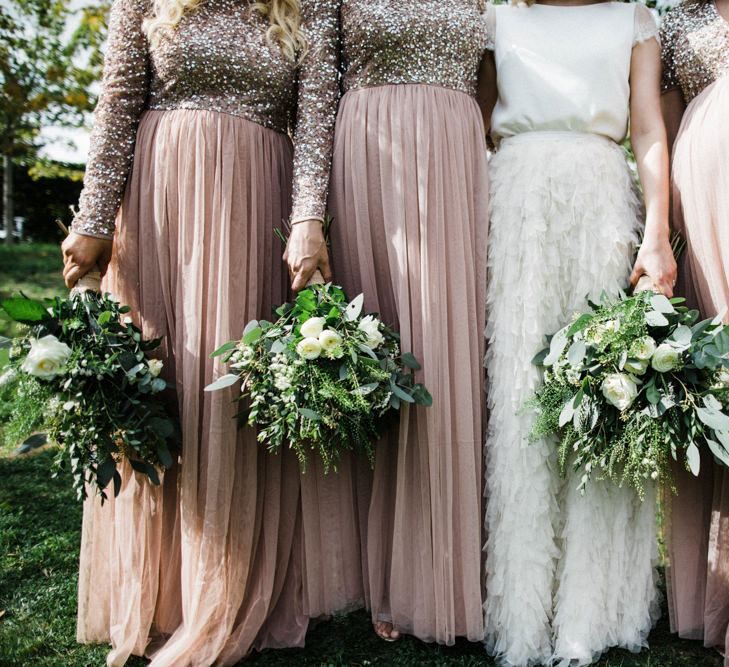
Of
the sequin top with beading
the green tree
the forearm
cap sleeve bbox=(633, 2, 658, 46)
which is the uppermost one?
the green tree

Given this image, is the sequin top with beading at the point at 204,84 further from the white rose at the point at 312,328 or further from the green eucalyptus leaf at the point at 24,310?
the white rose at the point at 312,328

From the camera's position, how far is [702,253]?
232cm

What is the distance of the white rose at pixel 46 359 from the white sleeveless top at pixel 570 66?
1.69m

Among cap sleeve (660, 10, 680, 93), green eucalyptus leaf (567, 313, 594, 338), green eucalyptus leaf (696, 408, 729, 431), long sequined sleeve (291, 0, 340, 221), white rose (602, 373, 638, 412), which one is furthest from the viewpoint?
cap sleeve (660, 10, 680, 93)

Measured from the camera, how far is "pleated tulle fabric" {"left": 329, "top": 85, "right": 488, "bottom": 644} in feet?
7.51

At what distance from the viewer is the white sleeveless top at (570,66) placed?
93.7 inches

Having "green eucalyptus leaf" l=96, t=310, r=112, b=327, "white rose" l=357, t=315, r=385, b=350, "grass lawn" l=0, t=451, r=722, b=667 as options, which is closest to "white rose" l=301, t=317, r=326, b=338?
"white rose" l=357, t=315, r=385, b=350

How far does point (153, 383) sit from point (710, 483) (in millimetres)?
1911

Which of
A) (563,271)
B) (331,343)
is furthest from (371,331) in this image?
(563,271)

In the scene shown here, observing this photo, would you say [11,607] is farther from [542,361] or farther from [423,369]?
[542,361]

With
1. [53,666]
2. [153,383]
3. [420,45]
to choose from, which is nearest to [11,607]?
[53,666]

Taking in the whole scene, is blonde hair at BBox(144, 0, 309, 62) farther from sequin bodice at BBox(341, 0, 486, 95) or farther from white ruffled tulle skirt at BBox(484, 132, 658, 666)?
white ruffled tulle skirt at BBox(484, 132, 658, 666)

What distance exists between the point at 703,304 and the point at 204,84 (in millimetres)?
1861

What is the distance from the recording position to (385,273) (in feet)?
8.00
